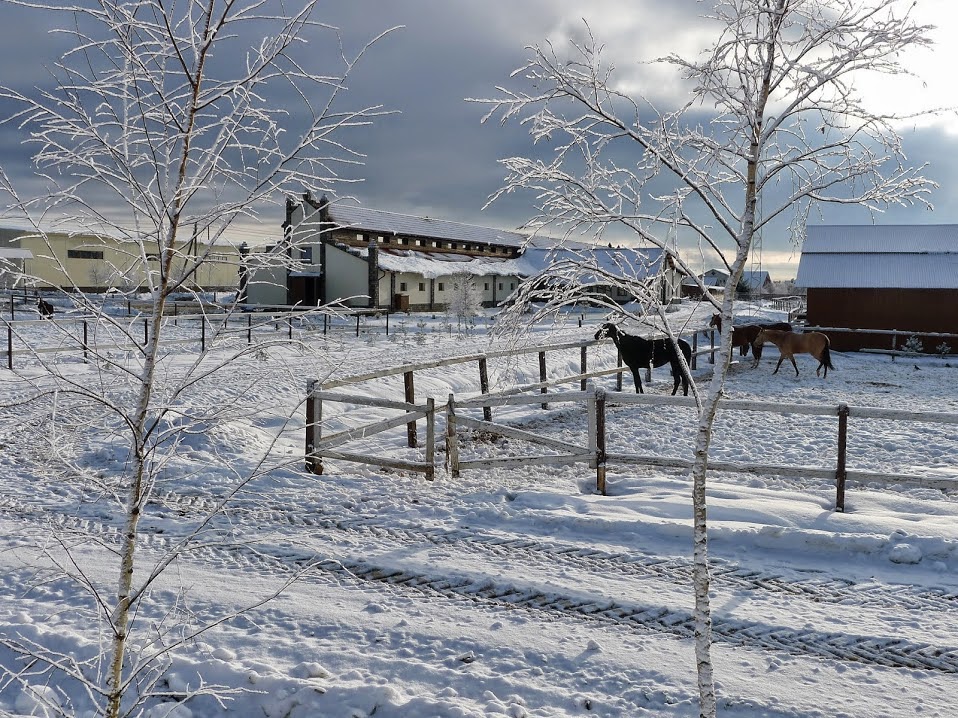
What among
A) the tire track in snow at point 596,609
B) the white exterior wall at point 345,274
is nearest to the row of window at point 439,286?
the white exterior wall at point 345,274

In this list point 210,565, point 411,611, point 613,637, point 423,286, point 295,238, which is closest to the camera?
point 295,238

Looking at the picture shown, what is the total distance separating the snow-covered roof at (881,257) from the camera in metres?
28.9

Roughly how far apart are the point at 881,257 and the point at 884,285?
8.86 feet

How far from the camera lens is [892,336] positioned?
27641 mm

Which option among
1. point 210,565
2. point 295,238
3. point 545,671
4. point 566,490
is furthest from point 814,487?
point 295,238

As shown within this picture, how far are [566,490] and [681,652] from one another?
12.9ft

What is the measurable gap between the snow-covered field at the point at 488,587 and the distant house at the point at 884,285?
67.8 feet

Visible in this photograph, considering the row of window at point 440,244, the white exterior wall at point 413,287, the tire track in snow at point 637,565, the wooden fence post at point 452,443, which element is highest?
the row of window at point 440,244

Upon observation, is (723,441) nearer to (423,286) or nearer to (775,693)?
(775,693)

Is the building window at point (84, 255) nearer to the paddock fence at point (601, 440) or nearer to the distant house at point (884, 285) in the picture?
the distant house at point (884, 285)

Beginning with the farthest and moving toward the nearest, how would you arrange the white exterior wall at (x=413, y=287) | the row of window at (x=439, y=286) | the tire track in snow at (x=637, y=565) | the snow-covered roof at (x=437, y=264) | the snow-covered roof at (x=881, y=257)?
the row of window at (x=439, y=286) < the white exterior wall at (x=413, y=287) < the snow-covered roof at (x=437, y=264) < the snow-covered roof at (x=881, y=257) < the tire track in snow at (x=637, y=565)

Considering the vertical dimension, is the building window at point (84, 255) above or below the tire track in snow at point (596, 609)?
above

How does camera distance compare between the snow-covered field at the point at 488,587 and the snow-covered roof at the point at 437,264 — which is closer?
the snow-covered field at the point at 488,587

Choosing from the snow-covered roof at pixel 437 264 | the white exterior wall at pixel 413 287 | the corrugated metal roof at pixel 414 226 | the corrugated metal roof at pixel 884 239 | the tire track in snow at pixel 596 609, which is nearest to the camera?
the tire track in snow at pixel 596 609
